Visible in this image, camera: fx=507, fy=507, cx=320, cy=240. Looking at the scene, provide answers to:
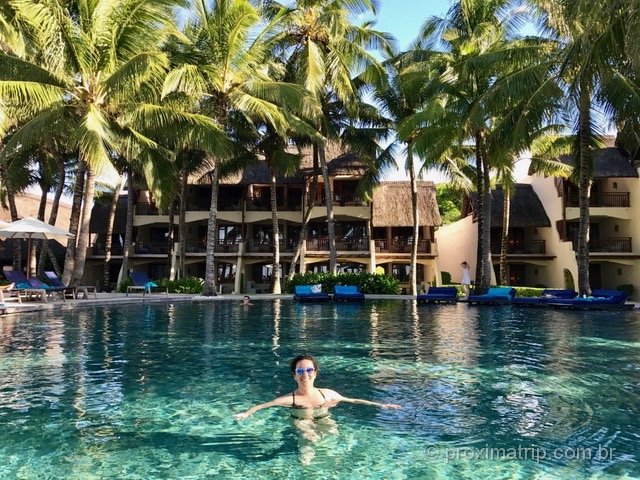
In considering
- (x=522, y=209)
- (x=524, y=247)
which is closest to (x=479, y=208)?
(x=522, y=209)

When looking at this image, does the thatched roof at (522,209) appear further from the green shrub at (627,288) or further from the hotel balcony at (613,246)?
the green shrub at (627,288)

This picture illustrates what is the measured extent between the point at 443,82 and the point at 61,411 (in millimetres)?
19524

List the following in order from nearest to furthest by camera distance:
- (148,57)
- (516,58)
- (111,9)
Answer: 1. (148,57)
2. (111,9)
3. (516,58)

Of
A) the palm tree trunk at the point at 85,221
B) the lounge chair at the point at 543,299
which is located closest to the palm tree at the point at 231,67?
the palm tree trunk at the point at 85,221

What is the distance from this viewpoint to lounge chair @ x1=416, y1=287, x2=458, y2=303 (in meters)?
20.4

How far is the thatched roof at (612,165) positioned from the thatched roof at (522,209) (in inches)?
160

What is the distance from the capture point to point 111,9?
16.5m

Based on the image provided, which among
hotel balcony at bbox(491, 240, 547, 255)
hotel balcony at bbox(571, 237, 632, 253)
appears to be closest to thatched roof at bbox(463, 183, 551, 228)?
hotel balcony at bbox(491, 240, 547, 255)

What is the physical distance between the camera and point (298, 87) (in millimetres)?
19641

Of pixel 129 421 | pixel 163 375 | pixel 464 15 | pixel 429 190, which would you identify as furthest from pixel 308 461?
pixel 429 190

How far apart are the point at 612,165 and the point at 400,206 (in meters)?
12.1

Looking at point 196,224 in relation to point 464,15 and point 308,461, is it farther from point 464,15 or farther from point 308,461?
point 308,461

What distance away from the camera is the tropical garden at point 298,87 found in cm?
1551

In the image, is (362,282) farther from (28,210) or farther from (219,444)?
(28,210)
